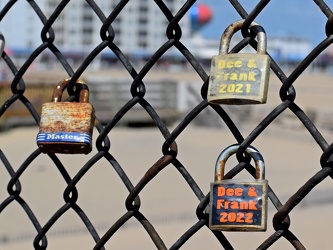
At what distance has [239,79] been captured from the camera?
1169mm

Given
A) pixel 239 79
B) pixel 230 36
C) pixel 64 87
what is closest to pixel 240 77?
pixel 239 79

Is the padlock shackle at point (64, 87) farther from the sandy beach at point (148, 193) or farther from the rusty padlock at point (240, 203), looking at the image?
the sandy beach at point (148, 193)

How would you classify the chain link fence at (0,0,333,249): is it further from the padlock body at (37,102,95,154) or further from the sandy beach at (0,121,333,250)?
the sandy beach at (0,121,333,250)

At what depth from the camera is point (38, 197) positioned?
10.2 metres

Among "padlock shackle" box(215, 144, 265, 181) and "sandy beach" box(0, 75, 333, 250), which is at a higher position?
"padlock shackle" box(215, 144, 265, 181)

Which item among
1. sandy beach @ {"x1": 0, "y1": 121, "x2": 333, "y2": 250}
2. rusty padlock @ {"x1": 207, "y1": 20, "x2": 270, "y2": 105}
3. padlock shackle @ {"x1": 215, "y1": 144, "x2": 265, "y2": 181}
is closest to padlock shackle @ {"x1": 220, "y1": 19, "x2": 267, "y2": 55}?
rusty padlock @ {"x1": 207, "y1": 20, "x2": 270, "y2": 105}

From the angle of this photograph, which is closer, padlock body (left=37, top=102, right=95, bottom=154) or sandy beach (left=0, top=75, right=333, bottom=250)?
padlock body (left=37, top=102, right=95, bottom=154)

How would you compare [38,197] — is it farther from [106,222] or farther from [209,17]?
[209,17]

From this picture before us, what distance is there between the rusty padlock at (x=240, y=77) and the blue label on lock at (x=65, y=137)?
32cm

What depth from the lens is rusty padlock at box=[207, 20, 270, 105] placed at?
115 cm

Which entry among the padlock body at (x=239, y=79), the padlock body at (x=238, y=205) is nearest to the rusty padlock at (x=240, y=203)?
the padlock body at (x=238, y=205)

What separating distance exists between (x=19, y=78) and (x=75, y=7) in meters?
66.3

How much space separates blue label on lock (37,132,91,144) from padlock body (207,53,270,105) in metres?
0.33

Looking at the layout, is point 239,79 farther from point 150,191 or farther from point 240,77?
point 150,191
